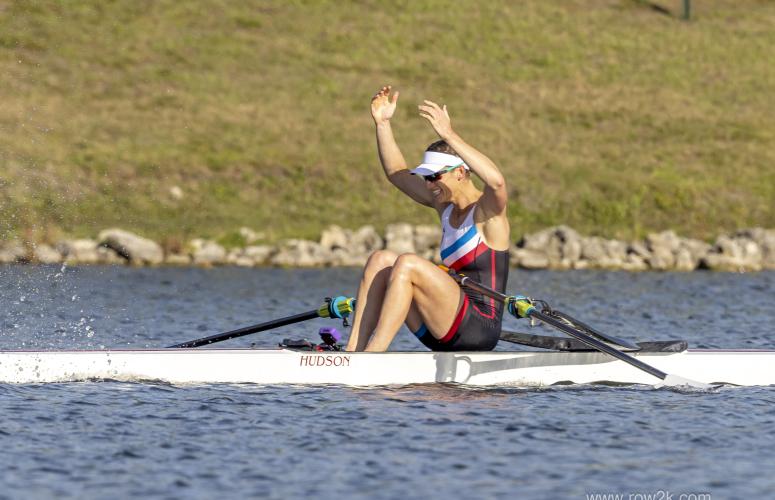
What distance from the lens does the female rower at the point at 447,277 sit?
1160 cm

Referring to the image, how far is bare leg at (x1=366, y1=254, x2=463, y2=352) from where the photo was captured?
11.6 meters

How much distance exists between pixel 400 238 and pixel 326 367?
73.9 feet

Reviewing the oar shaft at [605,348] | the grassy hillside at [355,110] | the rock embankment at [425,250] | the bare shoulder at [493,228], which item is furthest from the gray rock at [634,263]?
the bare shoulder at [493,228]

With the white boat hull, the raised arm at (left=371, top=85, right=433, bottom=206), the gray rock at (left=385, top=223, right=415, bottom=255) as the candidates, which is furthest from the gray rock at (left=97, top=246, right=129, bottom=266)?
the raised arm at (left=371, top=85, right=433, bottom=206)

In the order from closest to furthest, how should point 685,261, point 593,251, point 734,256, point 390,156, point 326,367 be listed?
point 326,367, point 390,156, point 593,251, point 685,261, point 734,256

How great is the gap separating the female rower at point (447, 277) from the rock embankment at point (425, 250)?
20450 mm

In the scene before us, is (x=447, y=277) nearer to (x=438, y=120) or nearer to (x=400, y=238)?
(x=438, y=120)

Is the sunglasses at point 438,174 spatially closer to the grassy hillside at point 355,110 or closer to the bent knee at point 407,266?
the bent knee at point 407,266

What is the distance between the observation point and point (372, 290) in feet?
38.8

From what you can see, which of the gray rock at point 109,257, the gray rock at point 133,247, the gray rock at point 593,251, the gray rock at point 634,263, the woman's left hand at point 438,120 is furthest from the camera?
the gray rock at point 593,251

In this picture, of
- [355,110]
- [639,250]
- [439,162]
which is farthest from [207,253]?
[439,162]

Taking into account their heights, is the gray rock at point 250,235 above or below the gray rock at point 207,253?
above

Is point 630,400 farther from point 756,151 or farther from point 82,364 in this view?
point 756,151

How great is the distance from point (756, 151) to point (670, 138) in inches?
126
